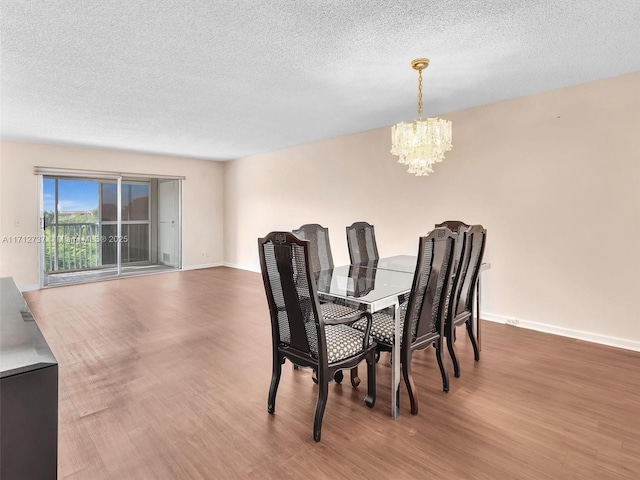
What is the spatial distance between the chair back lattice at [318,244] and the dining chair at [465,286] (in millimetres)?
1293

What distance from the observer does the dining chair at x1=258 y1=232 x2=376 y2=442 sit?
187 cm

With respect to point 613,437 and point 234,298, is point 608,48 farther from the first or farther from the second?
point 234,298

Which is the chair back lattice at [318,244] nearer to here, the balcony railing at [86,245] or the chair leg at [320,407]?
the chair leg at [320,407]

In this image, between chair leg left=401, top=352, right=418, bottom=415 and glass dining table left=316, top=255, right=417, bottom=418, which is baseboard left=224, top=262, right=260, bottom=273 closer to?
glass dining table left=316, top=255, right=417, bottom=418

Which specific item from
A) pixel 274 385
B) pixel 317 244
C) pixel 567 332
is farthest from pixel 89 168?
pixel 567 332

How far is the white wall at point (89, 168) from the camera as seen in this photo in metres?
5.66

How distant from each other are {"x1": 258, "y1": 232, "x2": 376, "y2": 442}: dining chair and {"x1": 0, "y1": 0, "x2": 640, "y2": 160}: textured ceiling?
148cm

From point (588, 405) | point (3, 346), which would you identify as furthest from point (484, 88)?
point (3, 346)

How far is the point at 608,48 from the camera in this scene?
2678 mm

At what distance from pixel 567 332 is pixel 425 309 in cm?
232

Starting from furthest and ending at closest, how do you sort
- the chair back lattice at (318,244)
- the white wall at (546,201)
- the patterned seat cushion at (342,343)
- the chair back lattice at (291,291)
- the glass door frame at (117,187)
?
the glass door frame at (117,187) → the chair back lattice at (318,244) → the white wall at (546,201) → the patterned seat cushion at (342,343) → the chair back lattice at (291,291)

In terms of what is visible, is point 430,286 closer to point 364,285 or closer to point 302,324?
point 364,285

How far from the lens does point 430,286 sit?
2232mm

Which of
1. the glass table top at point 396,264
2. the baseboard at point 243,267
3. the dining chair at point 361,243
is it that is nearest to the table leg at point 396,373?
the glass table top at point 396,264
